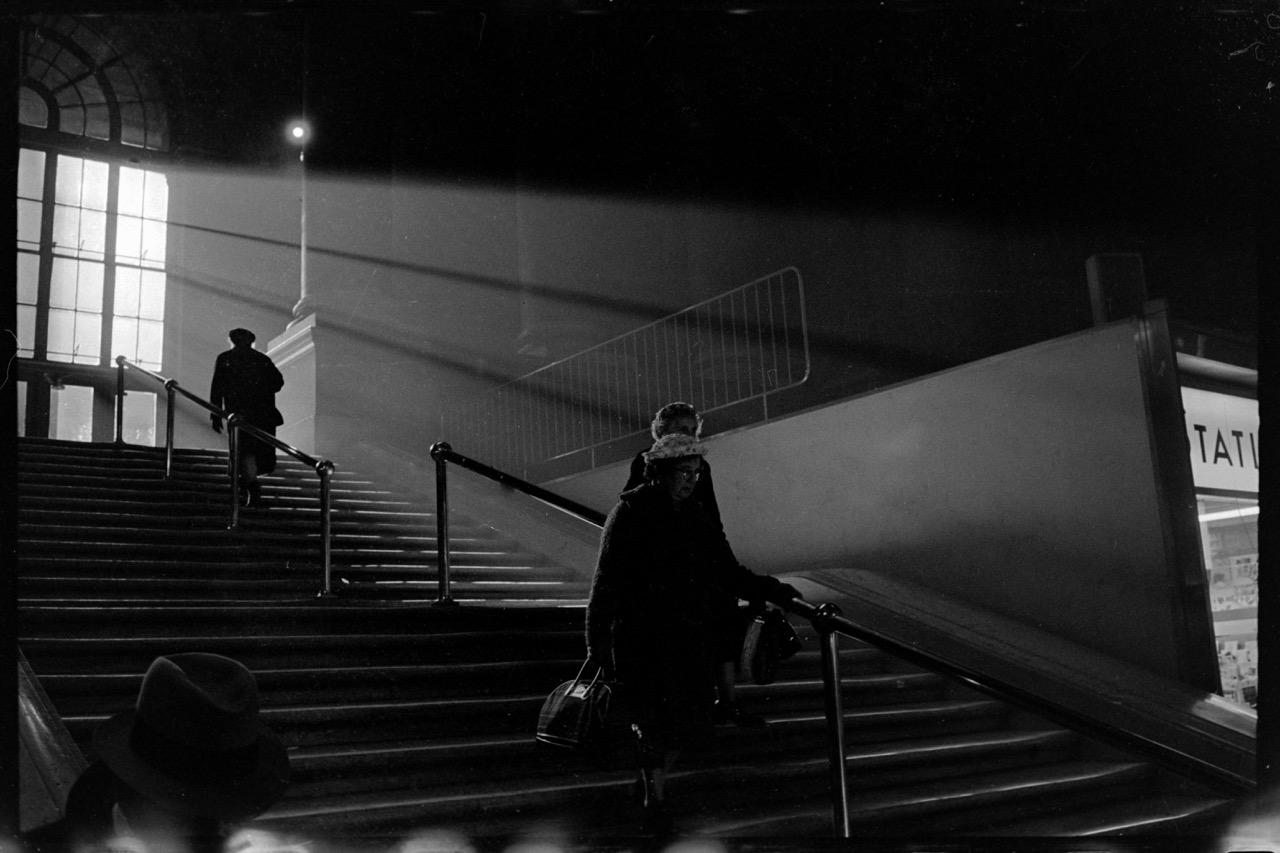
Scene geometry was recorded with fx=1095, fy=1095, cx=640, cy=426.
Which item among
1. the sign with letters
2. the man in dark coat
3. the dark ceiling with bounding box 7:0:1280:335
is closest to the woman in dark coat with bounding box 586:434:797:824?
the dark ceiling with bounding box 7:0:1280:335

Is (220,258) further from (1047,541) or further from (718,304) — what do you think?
(1047,541)

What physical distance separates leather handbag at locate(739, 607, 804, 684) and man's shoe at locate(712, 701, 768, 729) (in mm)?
140

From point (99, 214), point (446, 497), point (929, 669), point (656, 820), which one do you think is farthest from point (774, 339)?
point (99, 214)

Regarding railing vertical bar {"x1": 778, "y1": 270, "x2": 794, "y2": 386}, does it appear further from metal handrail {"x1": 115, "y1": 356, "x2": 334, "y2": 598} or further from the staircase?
metal handrail {"x1": 115, "y1": 356, "x2": 334, "y2": 598}

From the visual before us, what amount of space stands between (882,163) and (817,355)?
1.53 metres

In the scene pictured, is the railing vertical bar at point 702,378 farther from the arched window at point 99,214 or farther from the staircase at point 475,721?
the arched window at point 99,214

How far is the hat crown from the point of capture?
1807 mm

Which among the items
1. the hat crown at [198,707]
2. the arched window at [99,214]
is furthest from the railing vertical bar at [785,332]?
the hat crown at [198,707]

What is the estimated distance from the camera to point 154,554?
6.14 metres

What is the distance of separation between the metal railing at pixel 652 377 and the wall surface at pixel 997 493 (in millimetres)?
894

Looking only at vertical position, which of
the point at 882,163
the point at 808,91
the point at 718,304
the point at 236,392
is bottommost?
the point at 236,392

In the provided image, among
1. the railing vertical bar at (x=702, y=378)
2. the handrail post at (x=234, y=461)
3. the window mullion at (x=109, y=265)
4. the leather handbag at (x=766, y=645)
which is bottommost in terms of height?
the leather handbag at (x=766, y=645)

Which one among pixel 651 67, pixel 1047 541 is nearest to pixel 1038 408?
pixel 1047 541

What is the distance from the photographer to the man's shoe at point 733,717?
4.03 metres
